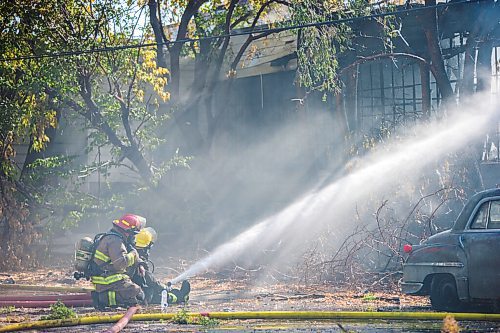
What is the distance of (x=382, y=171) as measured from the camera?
1567cm

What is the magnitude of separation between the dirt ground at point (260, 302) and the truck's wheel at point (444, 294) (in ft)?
1.51

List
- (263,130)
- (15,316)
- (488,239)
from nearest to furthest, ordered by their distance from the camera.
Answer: (488,239) < (15,316) < (263,130)

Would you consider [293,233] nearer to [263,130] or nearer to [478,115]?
[478,115]

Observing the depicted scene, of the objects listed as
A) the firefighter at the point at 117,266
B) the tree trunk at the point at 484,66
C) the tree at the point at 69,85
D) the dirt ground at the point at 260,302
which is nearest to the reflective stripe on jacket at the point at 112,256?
the firefighter at the point at 117,266

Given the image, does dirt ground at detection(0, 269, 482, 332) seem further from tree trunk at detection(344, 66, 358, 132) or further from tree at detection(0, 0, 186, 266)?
tree trunk at detection(344, 66, 358, 132)

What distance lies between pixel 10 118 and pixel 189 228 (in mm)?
5148

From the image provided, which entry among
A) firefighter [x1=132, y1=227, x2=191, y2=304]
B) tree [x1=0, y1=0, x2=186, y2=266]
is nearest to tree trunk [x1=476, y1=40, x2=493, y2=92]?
tree [x1=0, y1=0, x2=186, y2=266]

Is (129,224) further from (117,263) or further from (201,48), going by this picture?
(201,48)

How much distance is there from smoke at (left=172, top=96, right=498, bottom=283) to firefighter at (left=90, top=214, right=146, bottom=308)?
387cm

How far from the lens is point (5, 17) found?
17375 millimetres

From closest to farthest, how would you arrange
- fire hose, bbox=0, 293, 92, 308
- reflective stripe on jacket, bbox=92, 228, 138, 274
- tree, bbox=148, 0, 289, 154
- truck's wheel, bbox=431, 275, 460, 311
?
1. truck's wheel, bbox=431, 275, 460, 311
2. reflective stripe on jacket, bbox=92, 228, 138, 274
3. fire hose, bbox=0, 293, 92, 308
4. tree, bbox=148, 0, 289, 154

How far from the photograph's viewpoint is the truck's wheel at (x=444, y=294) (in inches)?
380

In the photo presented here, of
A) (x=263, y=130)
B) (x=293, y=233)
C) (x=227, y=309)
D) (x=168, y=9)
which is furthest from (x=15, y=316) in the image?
(x=263, y=130)

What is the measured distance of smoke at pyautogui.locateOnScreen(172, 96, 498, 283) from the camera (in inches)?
601
